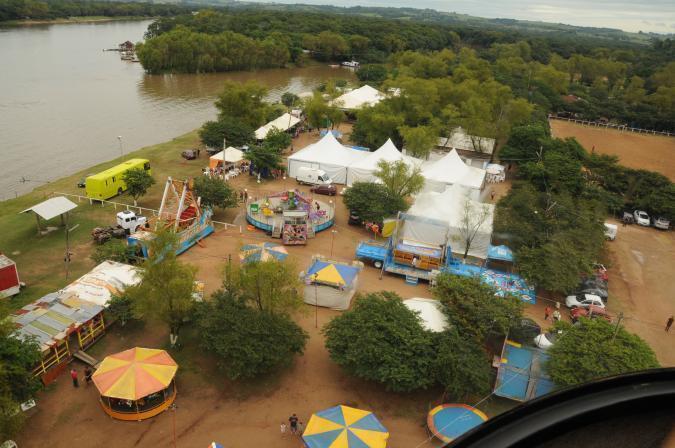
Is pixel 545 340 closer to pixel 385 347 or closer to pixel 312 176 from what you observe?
pixel 385 347

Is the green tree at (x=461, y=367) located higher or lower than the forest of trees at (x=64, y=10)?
lower

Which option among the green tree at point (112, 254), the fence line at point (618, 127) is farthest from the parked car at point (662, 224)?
the fence line at point (618, 127)

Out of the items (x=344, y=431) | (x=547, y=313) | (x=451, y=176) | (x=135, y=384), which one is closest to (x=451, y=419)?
(x=344, y=431)

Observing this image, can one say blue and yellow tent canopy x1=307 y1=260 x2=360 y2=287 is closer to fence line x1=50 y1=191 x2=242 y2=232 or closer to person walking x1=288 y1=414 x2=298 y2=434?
person walking x1=288 y1=414 x2=298 y2=434

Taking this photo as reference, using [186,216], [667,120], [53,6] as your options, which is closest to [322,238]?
[186,216]

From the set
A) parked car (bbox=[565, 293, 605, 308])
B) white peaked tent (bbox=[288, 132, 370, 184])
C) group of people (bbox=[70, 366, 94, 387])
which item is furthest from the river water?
parked car (bbox=[565, 293, 605, 308])

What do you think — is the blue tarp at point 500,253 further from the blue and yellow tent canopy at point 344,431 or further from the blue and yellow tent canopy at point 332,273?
the blue and yellow tent canopy at point 344,431
